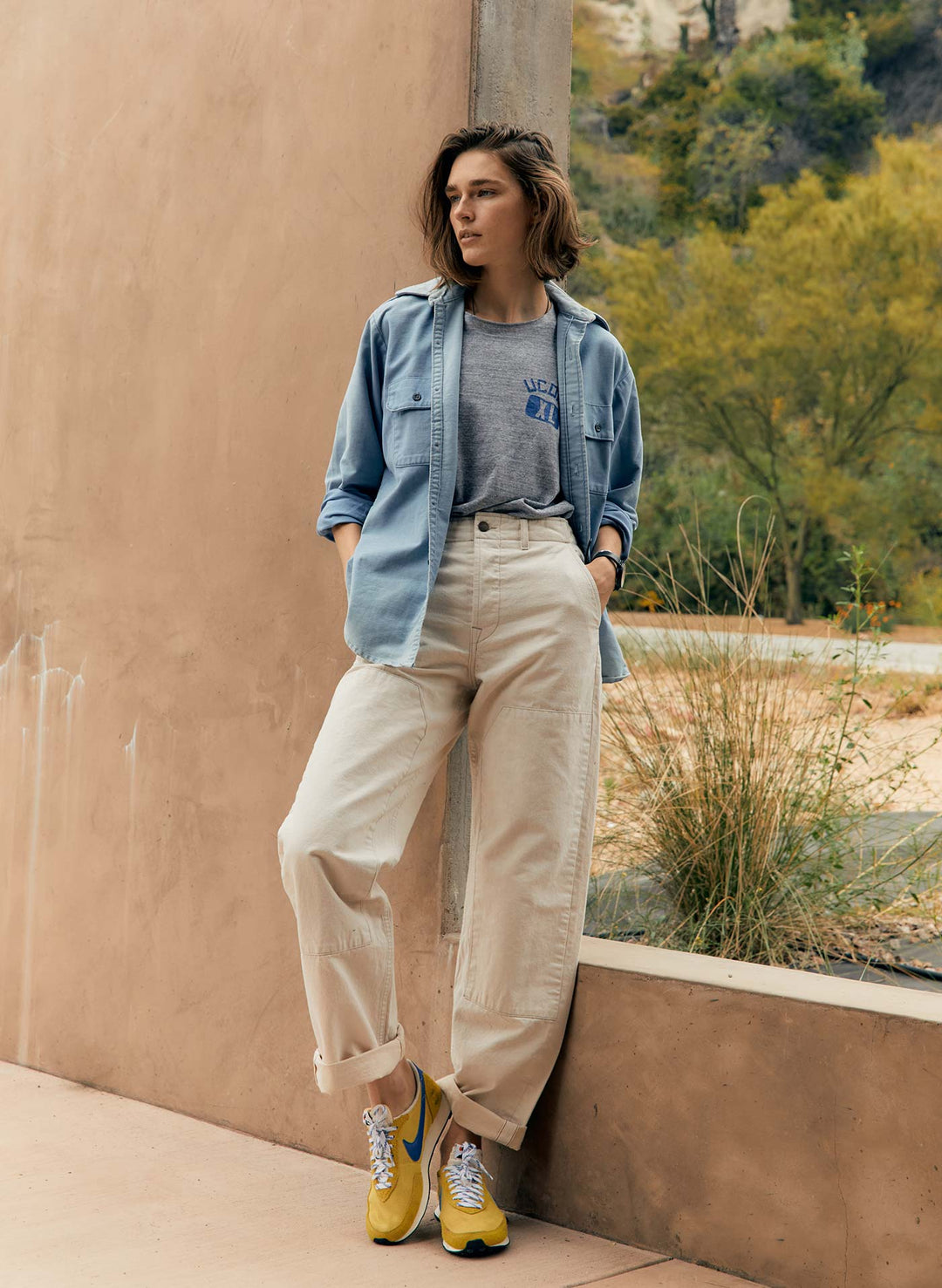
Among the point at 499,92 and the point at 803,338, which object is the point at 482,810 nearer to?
the point at 499,92

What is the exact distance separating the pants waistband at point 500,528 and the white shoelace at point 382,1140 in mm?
976

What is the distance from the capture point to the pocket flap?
2422 mm

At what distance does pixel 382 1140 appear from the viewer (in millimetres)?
2355

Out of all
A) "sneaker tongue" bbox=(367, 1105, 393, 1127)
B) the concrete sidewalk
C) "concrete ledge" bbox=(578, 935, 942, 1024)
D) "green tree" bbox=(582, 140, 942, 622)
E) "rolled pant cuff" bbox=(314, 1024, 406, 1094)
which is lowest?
the concrete sidewalk

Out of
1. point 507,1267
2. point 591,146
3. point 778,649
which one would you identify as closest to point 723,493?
point 591,146

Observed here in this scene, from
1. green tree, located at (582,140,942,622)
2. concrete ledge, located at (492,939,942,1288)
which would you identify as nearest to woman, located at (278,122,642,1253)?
concrete ledge, located at (492,939,942,1288)

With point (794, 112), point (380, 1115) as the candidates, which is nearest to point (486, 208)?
point (380, 1115)

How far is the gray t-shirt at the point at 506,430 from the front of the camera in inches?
95.1

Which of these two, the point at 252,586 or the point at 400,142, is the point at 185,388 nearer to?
the point at 252,586

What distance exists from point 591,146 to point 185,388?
27571mm

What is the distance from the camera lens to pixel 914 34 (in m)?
29.1

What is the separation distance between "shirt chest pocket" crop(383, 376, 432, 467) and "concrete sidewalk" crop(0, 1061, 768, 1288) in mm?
1331

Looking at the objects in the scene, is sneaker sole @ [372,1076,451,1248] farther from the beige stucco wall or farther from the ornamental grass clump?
the ornamental grass clump

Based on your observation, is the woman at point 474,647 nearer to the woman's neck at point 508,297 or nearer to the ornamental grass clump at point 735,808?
the woman's neck at point 508,297
